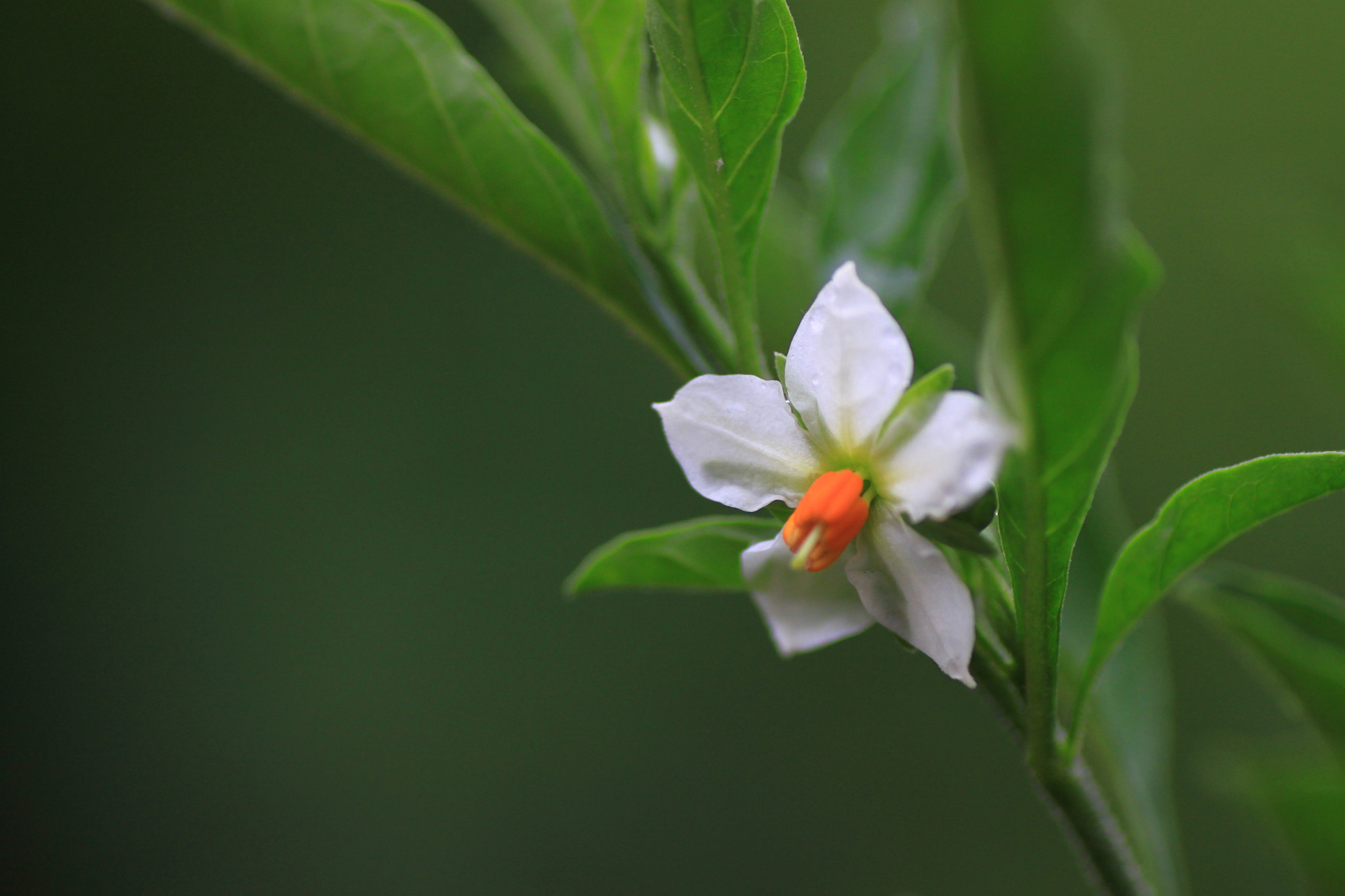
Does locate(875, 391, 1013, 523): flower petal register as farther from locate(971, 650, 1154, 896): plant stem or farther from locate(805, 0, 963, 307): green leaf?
locate(805, 0, 963, 307): green leaf

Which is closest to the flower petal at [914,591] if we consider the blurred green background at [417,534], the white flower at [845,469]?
the white flower at [845,469]

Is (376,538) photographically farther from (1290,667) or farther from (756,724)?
(1290,667)

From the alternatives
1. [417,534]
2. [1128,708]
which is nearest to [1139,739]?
[1128,708]

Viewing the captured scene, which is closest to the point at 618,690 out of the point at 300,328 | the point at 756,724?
the point at 756,724

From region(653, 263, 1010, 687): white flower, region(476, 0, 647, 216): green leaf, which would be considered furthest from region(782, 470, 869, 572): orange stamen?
region(476, 0, 647, 216): green leaf

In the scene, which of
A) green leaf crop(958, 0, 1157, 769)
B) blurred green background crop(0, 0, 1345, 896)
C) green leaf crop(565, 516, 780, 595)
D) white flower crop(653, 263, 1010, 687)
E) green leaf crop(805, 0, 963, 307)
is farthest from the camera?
blurred green background crop(0, 0, 1345, 896)

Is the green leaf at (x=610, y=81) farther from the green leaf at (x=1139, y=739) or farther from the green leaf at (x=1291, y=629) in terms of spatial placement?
the green leaf at (x=1139, y=739)
